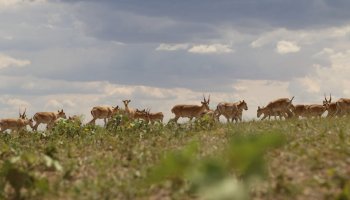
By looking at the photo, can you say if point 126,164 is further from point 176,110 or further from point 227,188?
point 176,110

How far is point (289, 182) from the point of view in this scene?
909cm

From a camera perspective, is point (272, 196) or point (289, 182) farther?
point (289, 182)

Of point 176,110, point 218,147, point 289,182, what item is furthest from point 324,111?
point 289,182

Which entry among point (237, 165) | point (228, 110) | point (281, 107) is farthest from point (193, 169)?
point (228, 110)

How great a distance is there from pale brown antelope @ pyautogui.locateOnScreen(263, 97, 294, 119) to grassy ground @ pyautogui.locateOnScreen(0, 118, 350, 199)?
26547 millimetres

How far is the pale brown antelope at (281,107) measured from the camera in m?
41.7

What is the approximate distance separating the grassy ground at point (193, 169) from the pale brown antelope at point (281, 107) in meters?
26.5

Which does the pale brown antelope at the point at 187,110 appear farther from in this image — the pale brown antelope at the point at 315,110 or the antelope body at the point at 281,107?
the pale brown antelope at the point at 315,110

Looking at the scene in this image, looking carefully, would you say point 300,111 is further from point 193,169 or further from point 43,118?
point 193,169

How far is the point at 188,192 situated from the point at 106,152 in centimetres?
516

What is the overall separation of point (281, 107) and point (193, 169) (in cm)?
3509

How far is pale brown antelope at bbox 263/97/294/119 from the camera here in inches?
1641

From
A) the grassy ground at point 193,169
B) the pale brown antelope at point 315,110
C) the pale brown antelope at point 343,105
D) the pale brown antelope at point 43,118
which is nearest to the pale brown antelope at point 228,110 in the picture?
the pale brown antelope at point 315,110

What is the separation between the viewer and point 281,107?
138 feet
